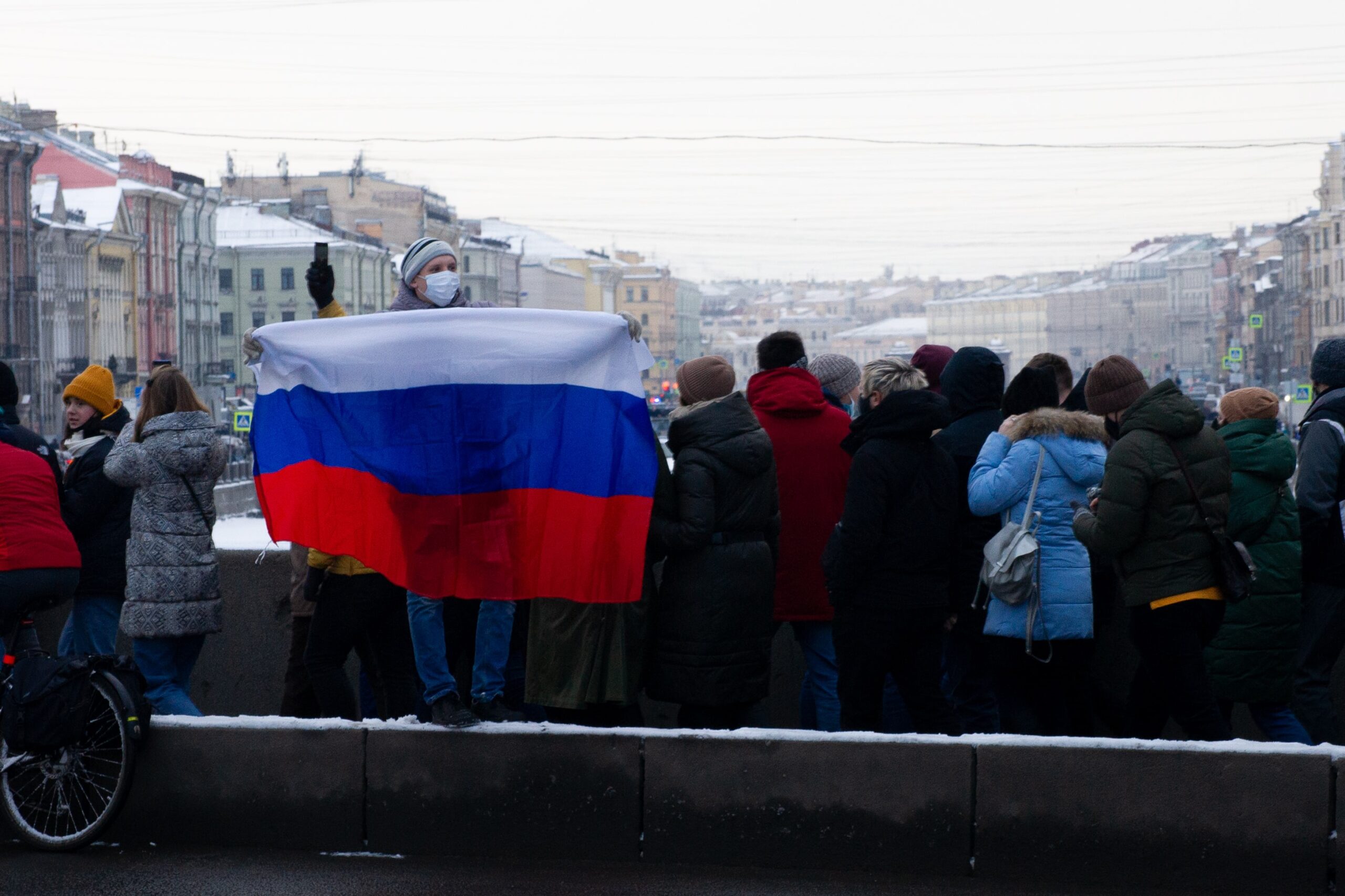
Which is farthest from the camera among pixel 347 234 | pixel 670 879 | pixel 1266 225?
pixel 1266 225

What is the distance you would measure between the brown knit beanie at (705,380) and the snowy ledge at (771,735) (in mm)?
1195

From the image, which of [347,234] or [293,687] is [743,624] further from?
[347,234]

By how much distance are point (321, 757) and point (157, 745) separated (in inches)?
22.4

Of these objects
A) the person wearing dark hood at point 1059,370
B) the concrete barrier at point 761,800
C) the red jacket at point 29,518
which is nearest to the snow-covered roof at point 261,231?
the person wearing dark hood at point 1059,370

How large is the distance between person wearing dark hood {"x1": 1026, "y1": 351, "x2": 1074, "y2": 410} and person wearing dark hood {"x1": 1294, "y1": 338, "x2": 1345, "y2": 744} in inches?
37.0

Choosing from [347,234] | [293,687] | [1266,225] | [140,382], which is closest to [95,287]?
[140,382]

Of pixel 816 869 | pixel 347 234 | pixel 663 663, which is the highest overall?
pixel 347 234

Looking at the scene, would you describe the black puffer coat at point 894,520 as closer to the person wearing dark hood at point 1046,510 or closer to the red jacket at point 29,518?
the person wearing dark hood at point 1046,510

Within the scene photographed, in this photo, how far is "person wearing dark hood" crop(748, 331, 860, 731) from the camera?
655 cm

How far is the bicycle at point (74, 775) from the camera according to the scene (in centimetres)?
579

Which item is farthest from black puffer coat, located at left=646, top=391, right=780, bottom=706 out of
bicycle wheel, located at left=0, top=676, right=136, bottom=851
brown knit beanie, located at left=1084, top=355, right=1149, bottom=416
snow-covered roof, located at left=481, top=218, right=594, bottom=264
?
snow-covered roof, located at left=481, top=218, right=594, bottom=264

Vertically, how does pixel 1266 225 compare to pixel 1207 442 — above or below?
above

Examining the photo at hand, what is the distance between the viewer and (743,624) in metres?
5.95

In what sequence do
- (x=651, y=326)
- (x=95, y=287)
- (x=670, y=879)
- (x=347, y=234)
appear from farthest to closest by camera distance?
(x=651, y=326) < (x=347, y=234) < (x=95, y=287) < (x=670, y=879)
